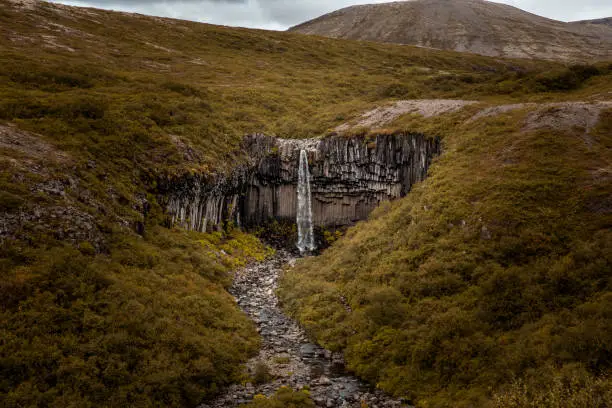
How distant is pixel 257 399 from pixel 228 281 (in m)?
13.0

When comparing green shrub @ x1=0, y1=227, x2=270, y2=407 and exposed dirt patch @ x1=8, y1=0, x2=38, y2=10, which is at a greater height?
exposed dirt patch @ x1=8, y1=0, x2=38, y2=10

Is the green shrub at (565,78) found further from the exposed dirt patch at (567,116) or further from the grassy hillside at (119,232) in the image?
the exposed dirt patch at (567,116)

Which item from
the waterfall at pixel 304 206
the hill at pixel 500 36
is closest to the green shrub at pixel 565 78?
the waterfall at pixel 304 206

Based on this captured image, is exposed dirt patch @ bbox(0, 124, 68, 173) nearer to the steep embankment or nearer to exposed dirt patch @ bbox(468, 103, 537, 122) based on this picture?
the steep embankment

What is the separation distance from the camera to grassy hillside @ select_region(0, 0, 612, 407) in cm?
1694

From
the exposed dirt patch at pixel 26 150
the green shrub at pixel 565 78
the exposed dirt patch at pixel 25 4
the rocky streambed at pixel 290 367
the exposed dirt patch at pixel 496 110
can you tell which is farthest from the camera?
the exposed dirt patch at pixel 25 4

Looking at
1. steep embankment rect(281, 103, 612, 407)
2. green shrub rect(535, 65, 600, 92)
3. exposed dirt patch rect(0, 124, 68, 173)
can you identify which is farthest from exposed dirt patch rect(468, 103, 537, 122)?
exposed dirt patch rect(0, 124, 68, 173)

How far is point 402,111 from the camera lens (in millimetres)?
43656

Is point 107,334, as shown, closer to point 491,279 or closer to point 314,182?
point 491,279

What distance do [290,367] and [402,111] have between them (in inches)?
1228

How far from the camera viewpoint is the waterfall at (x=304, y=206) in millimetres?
43844

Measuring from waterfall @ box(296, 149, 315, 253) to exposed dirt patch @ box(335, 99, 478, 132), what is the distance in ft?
19.0

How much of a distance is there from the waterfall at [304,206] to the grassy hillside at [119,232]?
5.09 meters

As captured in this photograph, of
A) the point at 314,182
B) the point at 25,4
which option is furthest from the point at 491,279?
the point at 25,4
